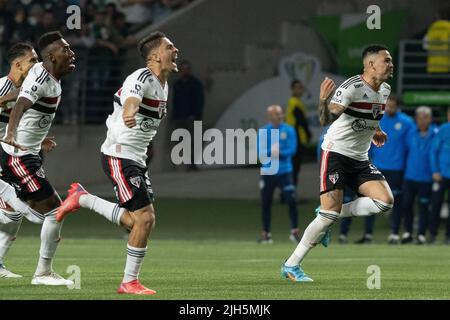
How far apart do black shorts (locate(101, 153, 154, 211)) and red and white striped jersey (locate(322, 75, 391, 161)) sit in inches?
107

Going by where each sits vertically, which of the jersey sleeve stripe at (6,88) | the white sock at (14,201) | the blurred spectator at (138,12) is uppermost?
the blurred spectator at (138,12)

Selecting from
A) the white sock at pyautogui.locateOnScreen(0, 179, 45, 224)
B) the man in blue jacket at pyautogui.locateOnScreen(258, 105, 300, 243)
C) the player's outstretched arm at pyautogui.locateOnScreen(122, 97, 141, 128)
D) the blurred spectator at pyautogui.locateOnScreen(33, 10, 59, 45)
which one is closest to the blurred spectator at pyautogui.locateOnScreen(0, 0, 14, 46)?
the blurred spectator at pyautogui.locateOnScreen(33, 10, 59, 45)

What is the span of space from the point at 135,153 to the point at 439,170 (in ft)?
39.2

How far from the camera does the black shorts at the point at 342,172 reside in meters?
14.4

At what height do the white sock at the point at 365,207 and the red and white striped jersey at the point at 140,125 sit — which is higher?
the red and white striped jersey at the point at 140,125

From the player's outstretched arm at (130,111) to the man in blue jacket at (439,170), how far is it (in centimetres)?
1218

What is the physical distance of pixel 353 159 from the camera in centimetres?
1458

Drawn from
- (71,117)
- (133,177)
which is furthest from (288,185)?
(133,177)

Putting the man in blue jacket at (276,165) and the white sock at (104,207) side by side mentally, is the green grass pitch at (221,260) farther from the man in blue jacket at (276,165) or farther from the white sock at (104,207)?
the white sock at (104,207)

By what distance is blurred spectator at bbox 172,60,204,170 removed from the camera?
1220 inches

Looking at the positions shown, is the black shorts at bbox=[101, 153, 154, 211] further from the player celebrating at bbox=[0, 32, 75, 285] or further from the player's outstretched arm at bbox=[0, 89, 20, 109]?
the player's outstretched arm at bbox=[0, 89, 20, 109]

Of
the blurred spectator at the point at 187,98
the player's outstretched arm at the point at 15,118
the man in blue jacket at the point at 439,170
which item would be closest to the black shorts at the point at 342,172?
the player's outstretched arm at the point at 15,118

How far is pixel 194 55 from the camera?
1292 inches
